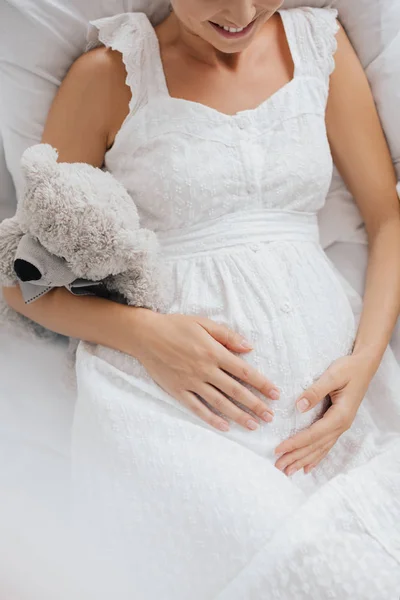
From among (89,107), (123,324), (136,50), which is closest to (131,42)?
(136,50)

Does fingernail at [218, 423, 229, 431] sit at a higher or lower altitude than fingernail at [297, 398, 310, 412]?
lower

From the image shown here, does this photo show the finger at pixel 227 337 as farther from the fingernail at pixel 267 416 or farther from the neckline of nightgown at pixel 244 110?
the neckline of nightgown at pixel 244 110

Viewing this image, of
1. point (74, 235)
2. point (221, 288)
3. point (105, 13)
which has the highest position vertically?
point (105, 13)

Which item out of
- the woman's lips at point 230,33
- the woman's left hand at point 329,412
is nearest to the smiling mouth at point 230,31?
the woman's lips at point 230,33

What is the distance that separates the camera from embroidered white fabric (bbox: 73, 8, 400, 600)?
77 centimetres

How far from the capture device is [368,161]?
3.62 ft

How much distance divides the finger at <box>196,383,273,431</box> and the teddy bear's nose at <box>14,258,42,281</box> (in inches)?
10.6

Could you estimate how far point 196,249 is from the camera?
3.30 ft

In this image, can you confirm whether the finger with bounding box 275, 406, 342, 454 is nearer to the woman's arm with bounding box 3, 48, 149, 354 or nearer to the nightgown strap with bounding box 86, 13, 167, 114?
the woman's arm with bounding box 3, 48, 149, 354

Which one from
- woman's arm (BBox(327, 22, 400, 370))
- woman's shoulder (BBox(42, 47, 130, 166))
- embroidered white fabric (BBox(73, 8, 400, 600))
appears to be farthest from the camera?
woman's arm (BBox(327, 22, 400, 370))

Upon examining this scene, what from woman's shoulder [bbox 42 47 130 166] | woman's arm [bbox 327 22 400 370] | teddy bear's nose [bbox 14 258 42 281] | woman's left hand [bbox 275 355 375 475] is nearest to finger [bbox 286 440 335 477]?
woman's left hand [bbox 275 355 375 475]

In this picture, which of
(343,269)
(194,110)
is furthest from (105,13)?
(343,269)

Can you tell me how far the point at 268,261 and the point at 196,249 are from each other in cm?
11

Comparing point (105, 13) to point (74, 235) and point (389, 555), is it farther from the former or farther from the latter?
point (389, 555)
